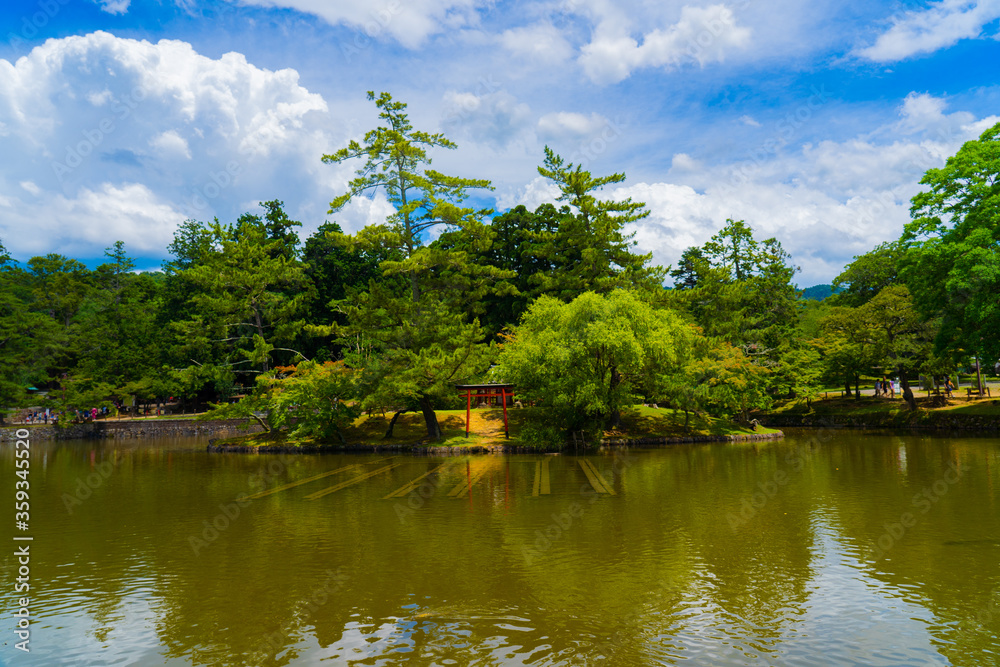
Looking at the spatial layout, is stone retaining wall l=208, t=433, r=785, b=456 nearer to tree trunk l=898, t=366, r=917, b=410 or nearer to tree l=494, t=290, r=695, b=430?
tree l=494, t=290, r=695, b=430

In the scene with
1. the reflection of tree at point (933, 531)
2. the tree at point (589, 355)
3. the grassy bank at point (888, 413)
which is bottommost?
the reflection of tree at point (933, 531)

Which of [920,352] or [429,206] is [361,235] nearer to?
[429,206]

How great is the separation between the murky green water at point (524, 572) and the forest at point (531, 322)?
35.0 feet

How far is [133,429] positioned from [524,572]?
4714 centimetres

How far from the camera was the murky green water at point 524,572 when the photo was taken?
684cm

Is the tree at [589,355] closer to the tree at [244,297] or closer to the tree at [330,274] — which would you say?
the tree at [244,297]

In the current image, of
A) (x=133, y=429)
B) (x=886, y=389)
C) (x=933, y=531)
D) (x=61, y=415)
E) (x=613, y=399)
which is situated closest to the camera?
(x=933, y=531)

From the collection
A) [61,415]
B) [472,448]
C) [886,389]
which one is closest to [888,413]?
[886,389]

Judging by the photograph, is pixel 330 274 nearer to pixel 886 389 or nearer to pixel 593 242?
pixel 593 242

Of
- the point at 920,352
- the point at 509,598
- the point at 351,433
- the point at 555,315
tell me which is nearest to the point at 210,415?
the point at 351,433

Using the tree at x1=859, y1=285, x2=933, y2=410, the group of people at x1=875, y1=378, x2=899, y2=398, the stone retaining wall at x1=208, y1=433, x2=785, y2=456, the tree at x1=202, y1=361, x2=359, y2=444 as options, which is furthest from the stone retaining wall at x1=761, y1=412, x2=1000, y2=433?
the tree at x1=202, y1=361, x2=359, y2=444

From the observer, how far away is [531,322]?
31.3 metres

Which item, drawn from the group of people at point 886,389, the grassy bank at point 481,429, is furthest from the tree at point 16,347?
the group of people at point 886,389

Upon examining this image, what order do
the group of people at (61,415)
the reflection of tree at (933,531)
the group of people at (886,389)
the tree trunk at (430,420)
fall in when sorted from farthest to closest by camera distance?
the group of people at (61,415)
the group of people at (886,389)
the tree trunk at (430,420)
the reflection of tree at (933,531)
